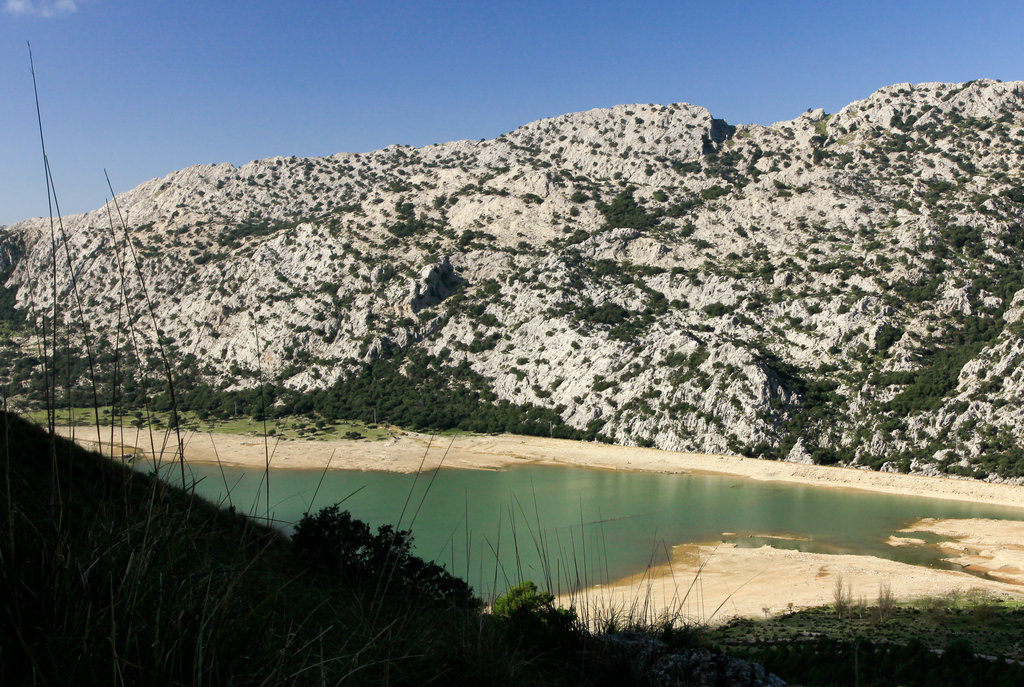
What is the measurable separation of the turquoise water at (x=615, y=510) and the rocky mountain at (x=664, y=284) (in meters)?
7.78

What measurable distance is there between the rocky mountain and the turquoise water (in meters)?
7.78

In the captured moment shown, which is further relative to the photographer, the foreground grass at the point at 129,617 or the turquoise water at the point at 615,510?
the turquoise water at the point at 615,510

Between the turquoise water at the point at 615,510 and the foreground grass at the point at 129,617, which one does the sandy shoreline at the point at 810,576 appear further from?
the foreground grass at the point at 129,617

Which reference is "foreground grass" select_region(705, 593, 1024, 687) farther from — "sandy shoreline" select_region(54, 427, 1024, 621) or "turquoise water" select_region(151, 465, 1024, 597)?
"turquoise water" select_region(151, 465, 1024, 597)

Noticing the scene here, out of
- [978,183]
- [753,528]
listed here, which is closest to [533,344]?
[753,528]

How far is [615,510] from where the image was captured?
35.5 metres

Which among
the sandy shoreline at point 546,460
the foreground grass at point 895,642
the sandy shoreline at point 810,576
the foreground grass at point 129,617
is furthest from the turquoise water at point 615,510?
the foreground grass at point 129,617

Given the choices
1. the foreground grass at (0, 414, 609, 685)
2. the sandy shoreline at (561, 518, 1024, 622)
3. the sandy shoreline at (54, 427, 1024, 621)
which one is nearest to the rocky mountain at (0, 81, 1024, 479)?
the sandy shoreline at (54, 427, 1024, 621)

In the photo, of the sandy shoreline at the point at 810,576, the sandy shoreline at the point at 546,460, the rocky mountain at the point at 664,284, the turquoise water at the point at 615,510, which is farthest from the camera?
the rocky mountain at the point at 664,284

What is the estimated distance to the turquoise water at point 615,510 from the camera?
27.6 metres

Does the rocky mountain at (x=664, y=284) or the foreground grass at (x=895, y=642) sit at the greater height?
the rocky mountain at (x=664, y=284)

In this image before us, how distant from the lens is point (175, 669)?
178 cm

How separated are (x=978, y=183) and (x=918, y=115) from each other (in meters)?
19.9

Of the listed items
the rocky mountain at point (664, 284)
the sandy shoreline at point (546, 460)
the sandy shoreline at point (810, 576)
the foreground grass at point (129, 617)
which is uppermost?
the rocky mountain at point (664, 284)
